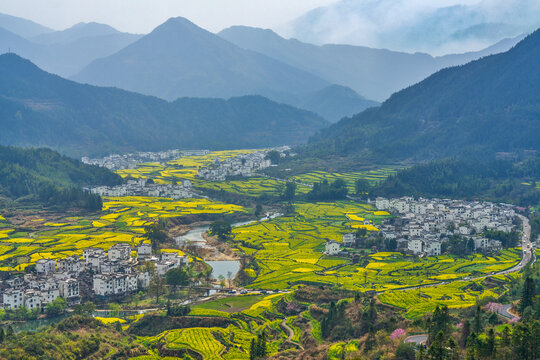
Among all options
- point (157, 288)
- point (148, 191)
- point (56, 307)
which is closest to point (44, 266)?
point (56, 307)

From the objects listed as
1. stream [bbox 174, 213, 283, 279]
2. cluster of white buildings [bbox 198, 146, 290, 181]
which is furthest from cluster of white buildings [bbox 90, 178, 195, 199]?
stream [bbox 174, 213, 283, 279]

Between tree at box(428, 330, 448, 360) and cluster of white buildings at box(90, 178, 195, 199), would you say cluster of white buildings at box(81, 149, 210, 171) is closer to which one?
cluster of white buildings at box(90, 178, 195, 199)

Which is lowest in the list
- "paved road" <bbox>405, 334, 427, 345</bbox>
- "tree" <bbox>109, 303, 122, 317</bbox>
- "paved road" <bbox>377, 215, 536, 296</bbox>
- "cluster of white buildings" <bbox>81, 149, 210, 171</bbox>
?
"tree" <bbox>109, 303, 122, 317</bbox>

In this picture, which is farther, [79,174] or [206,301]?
[79,174]

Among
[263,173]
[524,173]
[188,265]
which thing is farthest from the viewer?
[263,173]

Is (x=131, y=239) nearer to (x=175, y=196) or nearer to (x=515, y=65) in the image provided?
(x=175, y=196)

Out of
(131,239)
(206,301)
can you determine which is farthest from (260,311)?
(131,239)
